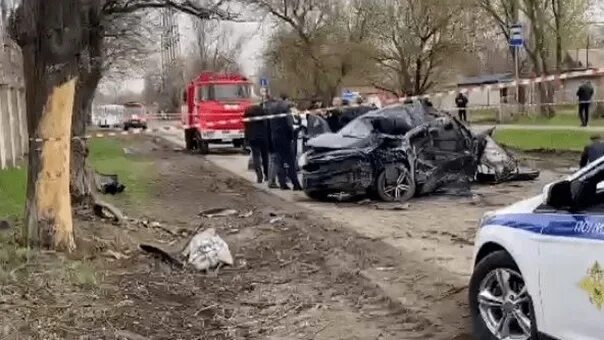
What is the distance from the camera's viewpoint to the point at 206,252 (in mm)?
9031

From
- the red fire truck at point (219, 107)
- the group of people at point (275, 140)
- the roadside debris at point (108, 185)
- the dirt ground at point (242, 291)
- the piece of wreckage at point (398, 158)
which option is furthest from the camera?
the red fire truck at point (219, 107)

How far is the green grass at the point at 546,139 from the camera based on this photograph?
2379 cm

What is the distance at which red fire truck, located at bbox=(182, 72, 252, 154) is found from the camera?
29766 mm

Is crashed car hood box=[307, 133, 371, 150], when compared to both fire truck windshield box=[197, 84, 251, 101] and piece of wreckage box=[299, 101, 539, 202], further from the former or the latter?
fire truck windshield box=[197, 84, 251, 101]

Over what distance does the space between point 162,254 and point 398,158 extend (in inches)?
214

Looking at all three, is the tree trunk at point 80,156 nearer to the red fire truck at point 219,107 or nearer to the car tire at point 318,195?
the car tire at point 318,195

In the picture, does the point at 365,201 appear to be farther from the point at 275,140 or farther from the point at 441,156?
the point at 275,140

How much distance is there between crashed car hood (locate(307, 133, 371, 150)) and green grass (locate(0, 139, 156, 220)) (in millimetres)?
3291

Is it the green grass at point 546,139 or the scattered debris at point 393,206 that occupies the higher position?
the green grass at point 546,139

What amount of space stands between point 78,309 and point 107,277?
133 centimetres

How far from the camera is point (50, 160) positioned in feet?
29.7

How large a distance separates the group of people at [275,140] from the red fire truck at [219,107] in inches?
501

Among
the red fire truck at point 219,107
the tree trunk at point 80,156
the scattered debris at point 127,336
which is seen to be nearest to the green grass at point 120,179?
the tree trunk at point 80,156

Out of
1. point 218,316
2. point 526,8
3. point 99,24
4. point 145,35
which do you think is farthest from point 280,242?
point 526,8
